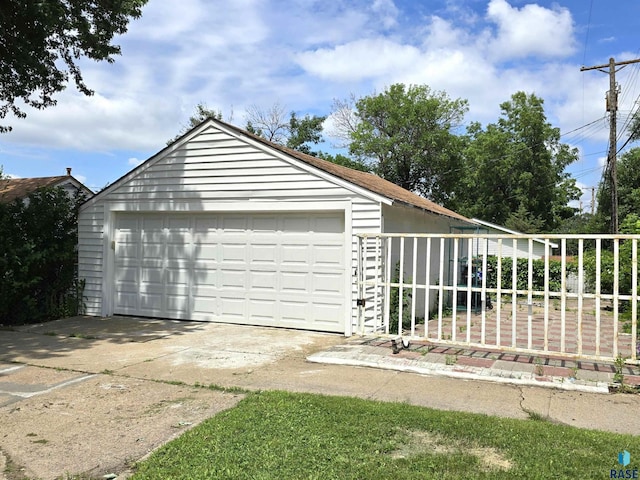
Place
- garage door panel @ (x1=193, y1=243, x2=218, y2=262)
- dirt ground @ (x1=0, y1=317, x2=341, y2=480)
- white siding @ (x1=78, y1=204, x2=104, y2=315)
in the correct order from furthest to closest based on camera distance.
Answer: white siding @ (x1=78, y1=204, x2=104, y2=315) < garage door panel @ (x1=193, y1=243, x2=218, y2=262) < dirt ground @ (x1=0, y1=317, x2=341, y2=480)

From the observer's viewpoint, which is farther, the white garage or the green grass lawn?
the white garage

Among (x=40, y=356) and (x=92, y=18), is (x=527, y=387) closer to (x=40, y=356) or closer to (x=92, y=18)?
(x=40, y=356)

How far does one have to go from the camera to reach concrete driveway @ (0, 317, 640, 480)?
157 inches

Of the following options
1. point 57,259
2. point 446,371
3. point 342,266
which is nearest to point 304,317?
point 342,266

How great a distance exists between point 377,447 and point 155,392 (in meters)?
2.78

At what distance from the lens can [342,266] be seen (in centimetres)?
894

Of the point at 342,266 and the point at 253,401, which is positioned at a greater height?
the point at 342,266

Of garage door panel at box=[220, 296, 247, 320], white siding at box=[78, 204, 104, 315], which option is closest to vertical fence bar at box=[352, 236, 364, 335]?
garage door panel at box=[220, 296, 247, 320]

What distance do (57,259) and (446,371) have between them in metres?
8.71

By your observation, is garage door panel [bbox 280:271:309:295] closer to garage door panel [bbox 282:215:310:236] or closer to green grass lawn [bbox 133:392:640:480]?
garage door panel [bbox 282:215:310:236]

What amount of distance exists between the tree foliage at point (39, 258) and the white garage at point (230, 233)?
339 mm

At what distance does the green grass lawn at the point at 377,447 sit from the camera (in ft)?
11.0

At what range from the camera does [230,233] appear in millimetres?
9953

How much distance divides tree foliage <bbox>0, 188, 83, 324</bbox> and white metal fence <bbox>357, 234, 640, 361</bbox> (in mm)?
6783
